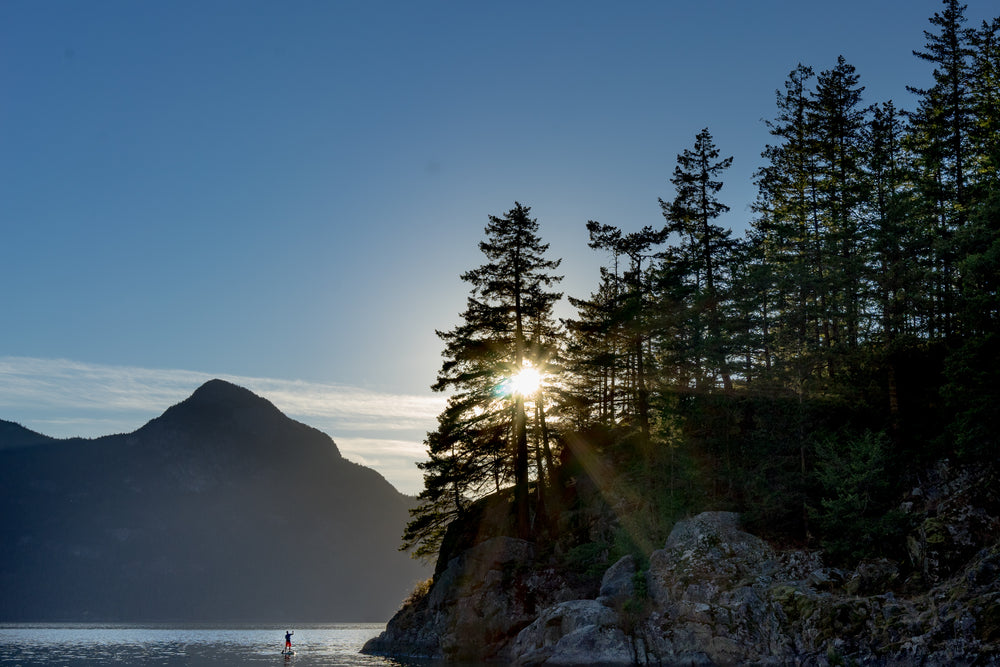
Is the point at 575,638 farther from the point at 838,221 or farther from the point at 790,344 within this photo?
the point at 838,221

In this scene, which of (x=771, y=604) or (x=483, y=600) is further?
(x=483, y=600)

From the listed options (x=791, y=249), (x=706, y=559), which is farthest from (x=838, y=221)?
(x=706, y=559)

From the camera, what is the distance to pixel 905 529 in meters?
29.5

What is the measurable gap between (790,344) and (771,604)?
14678mm

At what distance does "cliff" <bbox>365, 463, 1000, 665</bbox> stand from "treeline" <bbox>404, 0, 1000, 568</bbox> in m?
1.63

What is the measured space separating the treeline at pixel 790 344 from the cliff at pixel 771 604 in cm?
163

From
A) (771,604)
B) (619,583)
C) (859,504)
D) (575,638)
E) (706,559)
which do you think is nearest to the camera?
(771,604)

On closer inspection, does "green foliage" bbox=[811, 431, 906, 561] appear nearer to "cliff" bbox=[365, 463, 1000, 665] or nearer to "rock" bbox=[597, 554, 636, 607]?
"cliff" bbox=[365, 463, 1000, 665]

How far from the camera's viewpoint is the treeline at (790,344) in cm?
3180

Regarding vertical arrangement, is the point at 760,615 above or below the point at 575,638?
above

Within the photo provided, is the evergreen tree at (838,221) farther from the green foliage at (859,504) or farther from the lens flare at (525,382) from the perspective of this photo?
the lens flare at (525,382)

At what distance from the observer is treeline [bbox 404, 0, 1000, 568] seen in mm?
31797

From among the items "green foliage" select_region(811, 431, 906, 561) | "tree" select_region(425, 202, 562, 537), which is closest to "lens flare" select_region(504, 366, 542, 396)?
"tree" select_region(425, 202, 562, 537)

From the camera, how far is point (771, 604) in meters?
29.7
